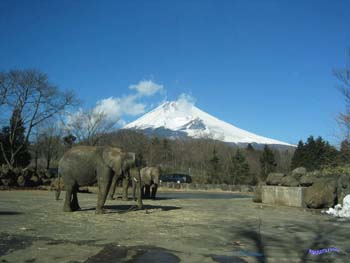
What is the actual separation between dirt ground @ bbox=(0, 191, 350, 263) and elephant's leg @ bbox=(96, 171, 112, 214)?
16.2 inches

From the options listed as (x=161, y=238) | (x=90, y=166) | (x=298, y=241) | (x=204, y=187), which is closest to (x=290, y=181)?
(x=90, y=166)

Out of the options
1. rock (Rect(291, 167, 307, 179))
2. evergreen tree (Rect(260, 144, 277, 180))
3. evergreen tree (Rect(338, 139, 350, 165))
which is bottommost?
rock (Rect(291, 167, 307, 179))

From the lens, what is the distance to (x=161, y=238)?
9.07 m

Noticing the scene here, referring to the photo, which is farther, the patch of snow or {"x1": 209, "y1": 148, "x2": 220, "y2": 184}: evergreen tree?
{"x1": 209, "y1": 148, "x2": 220, "y2": 184}: evergreen tree

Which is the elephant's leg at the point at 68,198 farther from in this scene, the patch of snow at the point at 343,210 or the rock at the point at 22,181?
the rock at the point at 22,181

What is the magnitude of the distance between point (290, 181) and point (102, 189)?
10592 mm

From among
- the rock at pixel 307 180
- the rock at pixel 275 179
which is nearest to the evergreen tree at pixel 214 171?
the rock at pixel 275 179

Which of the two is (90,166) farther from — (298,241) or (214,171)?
(214,171)

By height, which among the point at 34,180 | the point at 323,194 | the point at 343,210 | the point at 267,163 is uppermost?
the point at 267,163

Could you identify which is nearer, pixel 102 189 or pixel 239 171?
pixel 102 189

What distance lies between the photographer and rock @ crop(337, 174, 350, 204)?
58.4 feet

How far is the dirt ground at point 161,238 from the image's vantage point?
7.27 metres

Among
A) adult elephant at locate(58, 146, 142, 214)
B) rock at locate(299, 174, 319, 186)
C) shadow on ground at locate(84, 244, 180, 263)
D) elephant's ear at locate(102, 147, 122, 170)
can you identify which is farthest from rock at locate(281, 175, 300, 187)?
shadow on ground at locate(84, 244, 180, 263)

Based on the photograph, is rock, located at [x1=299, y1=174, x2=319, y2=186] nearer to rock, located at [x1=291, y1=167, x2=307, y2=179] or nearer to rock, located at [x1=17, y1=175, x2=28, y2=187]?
rock, located at [x1=291, y1=167, x2=307, y2=179]
